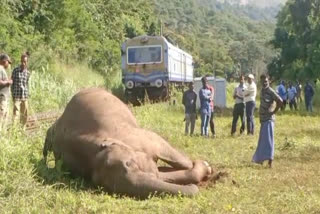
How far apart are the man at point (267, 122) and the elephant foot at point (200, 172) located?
221 cm

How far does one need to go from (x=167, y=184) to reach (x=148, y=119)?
9.26 metres

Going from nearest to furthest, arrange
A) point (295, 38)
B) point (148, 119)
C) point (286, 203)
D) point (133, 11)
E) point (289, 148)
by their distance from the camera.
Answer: point (286, 203) < point (289, 148) < point (148, 119) < point (295, 38) < point (133, 11)

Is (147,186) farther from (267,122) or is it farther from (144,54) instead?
(144,54)

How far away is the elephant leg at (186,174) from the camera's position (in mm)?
6711

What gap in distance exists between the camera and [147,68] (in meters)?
24.2

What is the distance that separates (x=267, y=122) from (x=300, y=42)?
34405 millimetres

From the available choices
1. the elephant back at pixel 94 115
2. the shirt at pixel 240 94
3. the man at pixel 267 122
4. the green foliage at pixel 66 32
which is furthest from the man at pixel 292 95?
the elephant back at pixel 94 115

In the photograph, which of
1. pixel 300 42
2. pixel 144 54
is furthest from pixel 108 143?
pixel 300 42

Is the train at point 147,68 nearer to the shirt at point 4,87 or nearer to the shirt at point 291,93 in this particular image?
the shirt at point 291,93

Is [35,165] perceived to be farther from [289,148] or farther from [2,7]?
[2,7]

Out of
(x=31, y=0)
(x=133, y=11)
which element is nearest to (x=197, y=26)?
(x=133, y=11)

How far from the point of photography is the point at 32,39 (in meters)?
26.0

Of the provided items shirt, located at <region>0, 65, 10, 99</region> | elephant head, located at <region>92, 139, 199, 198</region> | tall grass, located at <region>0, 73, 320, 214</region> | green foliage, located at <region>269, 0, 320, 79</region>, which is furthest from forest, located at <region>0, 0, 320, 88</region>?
elephant head, located at <region>92, 139, 199, 198</region>

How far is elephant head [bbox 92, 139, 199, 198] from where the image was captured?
20.9ft
